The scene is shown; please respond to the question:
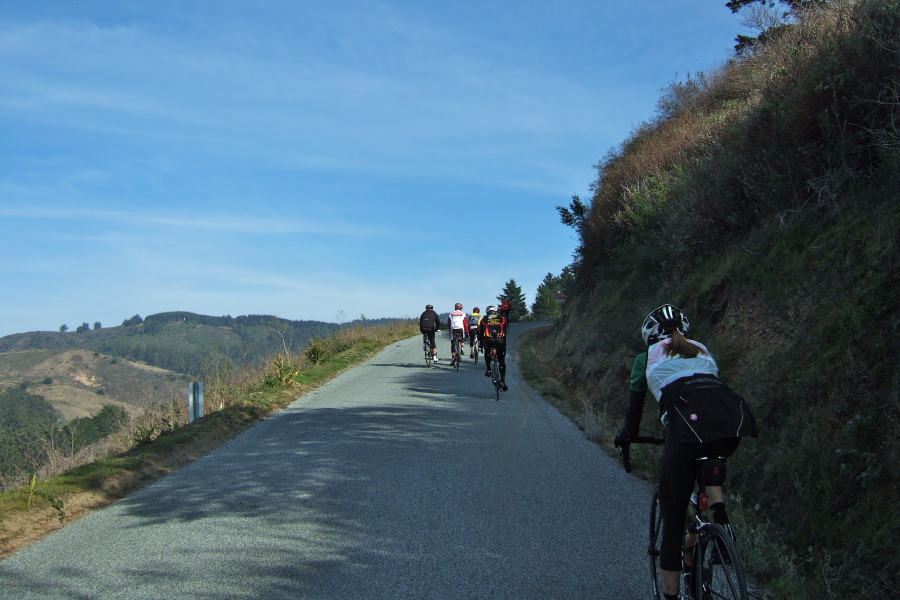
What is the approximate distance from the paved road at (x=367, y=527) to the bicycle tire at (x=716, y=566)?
1144 millimetres

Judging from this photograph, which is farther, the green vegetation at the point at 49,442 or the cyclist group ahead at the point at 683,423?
the green vegetation at the point at 49,442

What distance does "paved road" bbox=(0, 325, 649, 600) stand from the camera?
14.9ft

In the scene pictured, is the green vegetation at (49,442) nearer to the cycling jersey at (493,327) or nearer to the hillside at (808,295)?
the cycling jersey at (493,327)

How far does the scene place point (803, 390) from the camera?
5.93 meters

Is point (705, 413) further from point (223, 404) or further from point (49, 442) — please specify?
point (223, 404)

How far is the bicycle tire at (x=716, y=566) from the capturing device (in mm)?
2865

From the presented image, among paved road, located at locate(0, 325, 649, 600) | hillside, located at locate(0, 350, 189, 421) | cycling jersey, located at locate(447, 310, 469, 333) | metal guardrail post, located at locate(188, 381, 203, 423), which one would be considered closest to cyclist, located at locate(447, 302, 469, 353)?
cycling jersey, located at locate(447, 310, 469, 333)

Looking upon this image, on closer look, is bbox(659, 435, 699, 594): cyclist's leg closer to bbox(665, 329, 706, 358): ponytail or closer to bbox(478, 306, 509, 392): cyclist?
bbox(665, 329, 706, 358): ponytail

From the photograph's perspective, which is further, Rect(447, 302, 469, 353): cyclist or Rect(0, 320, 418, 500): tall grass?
Rect(447, 302, 469, 353): cyclist

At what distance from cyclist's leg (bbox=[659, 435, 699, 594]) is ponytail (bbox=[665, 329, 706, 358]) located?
44cm

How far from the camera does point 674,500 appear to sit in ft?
11.0

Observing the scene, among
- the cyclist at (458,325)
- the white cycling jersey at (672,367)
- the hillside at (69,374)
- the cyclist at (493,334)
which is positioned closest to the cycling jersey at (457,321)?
the cyclist at (458,325)

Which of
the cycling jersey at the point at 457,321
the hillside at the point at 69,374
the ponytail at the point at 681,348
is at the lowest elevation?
the hillside at the point at 69,374

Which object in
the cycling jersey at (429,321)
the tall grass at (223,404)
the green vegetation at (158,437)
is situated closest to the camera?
the green vegetation at (158,437)
